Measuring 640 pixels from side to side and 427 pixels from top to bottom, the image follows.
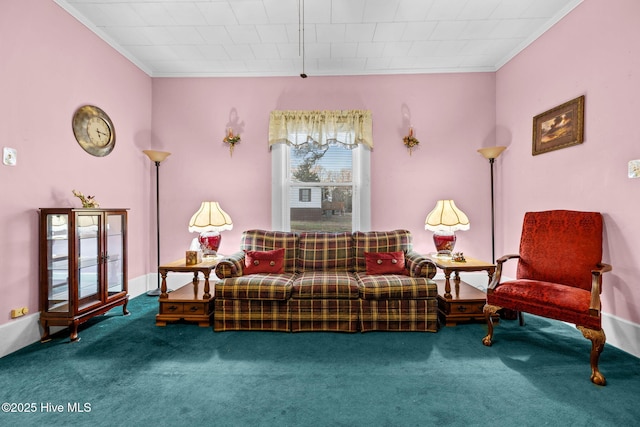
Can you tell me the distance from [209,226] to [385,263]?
2080 millimetres

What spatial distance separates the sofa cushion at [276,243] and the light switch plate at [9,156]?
2.11 m

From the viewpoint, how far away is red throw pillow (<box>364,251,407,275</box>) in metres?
3.27

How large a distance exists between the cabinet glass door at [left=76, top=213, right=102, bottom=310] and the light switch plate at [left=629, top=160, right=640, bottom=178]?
465 centimetres

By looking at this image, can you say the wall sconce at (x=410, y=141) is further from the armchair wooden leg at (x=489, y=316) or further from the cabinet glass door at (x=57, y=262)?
the cabinet glass door at (x=57, y=262)

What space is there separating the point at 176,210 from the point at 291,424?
3494 mm

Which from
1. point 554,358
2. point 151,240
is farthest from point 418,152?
point 151,240

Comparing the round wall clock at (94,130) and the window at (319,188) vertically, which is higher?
the round wall clock at (94,130)

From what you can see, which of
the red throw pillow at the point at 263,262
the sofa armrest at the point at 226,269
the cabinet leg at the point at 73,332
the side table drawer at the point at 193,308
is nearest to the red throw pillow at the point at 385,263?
the red throw pillow at the point at 263,262

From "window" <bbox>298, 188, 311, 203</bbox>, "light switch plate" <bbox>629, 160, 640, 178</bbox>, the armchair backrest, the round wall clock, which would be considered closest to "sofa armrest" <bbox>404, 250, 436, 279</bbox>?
the armchair backrest

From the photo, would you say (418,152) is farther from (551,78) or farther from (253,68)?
(253,68)

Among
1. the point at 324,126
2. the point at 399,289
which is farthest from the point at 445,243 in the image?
the point at 324,126

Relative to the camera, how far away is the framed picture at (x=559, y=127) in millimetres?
2922

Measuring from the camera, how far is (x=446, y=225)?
3588mm

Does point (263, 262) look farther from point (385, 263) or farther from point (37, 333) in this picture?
point (37, 333)
